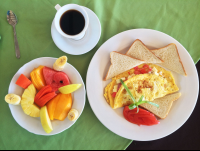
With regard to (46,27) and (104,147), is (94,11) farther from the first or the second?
(104,147)

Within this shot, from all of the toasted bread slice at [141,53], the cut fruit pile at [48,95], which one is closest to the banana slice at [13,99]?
the cut fruit pile at [48,95]

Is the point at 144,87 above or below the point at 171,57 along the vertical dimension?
below

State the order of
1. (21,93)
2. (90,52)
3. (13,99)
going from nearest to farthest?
(13,99), (21,93), (90,52)

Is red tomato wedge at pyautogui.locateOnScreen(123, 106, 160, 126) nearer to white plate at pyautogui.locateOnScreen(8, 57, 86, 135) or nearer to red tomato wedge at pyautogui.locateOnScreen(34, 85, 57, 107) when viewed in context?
white plate at pyautogui.locateOnScreen(8, 57, 86, 135)

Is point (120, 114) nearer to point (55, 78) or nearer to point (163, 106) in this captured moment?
point (163, 106)

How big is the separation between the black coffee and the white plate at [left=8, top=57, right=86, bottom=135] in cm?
30

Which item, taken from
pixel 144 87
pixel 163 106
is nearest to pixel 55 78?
pixel 144 87

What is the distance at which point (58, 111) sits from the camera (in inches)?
54.3

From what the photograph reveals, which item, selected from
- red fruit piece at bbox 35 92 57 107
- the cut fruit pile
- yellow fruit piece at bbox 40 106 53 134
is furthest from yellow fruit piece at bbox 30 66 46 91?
yellow fruit piece at bbox 40 106 53 134

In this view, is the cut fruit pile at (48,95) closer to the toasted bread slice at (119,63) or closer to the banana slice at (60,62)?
the banana slice at (60,62)

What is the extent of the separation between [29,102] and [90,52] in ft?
2.48

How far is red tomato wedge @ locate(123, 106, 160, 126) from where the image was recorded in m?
1.47

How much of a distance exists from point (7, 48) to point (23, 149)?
3.50 feet

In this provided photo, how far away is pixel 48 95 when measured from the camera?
1383mm
